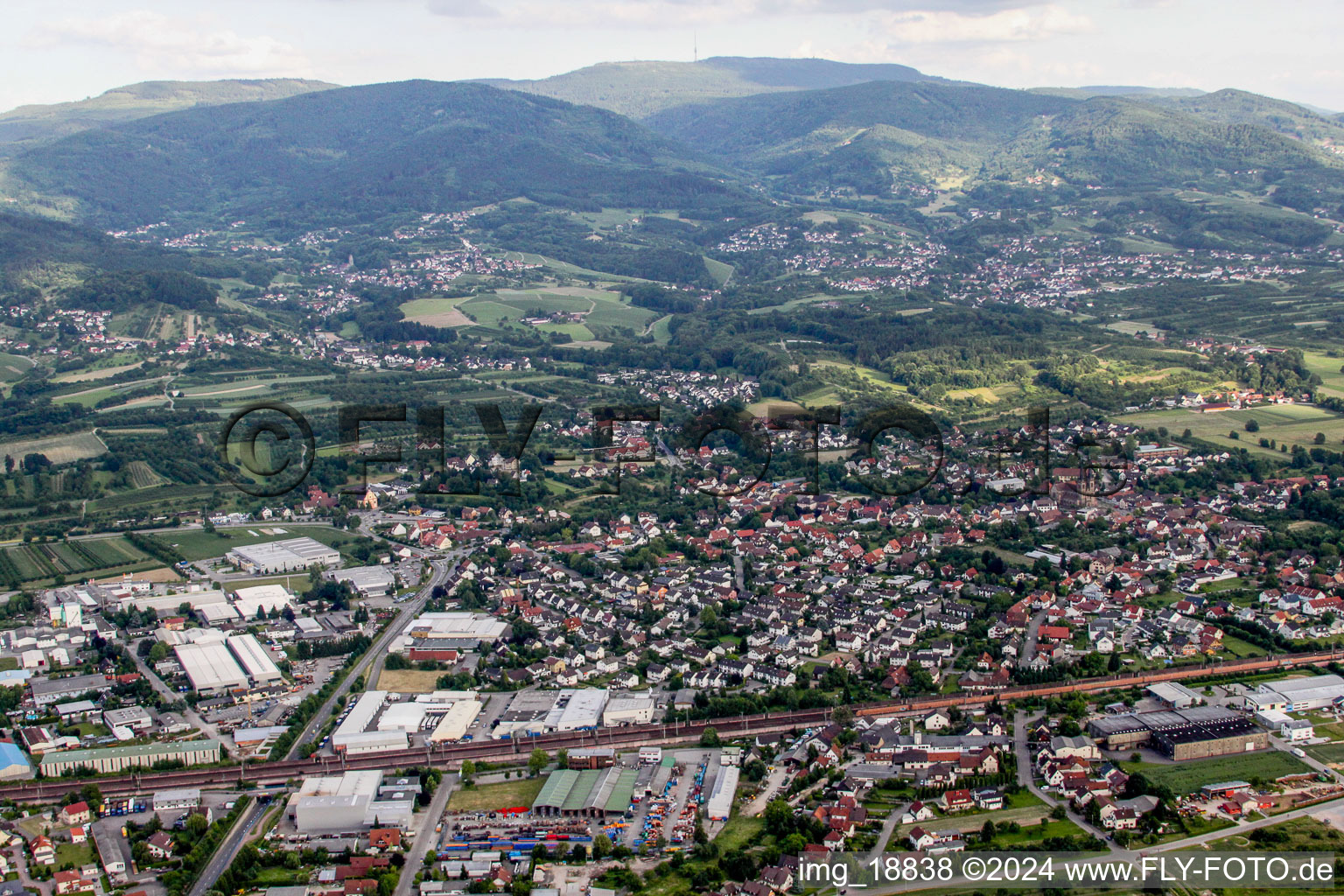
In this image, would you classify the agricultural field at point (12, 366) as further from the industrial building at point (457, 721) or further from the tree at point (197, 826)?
the tree at point (197, 826)

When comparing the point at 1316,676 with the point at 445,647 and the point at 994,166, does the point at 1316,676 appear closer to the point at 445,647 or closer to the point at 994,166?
the point at 445,647

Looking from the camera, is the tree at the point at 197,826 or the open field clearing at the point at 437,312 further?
the open field clearing at the point at 437,312

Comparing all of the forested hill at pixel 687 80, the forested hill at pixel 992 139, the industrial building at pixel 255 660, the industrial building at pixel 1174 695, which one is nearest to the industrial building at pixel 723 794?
the industrial building at pixel 1174 695

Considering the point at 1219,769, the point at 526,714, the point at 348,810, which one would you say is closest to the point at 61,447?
the point at 526,714

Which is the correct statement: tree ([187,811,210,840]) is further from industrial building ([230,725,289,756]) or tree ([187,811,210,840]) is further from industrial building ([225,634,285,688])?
industrial building ([225,634,285,688])

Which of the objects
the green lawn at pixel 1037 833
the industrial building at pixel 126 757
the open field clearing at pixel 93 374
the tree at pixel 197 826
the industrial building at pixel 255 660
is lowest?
the industrial building at pixel 255 660

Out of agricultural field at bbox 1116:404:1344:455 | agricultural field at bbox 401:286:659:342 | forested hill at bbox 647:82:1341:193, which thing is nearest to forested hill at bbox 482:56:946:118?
forested hill at bbox 647:82:1341:193
